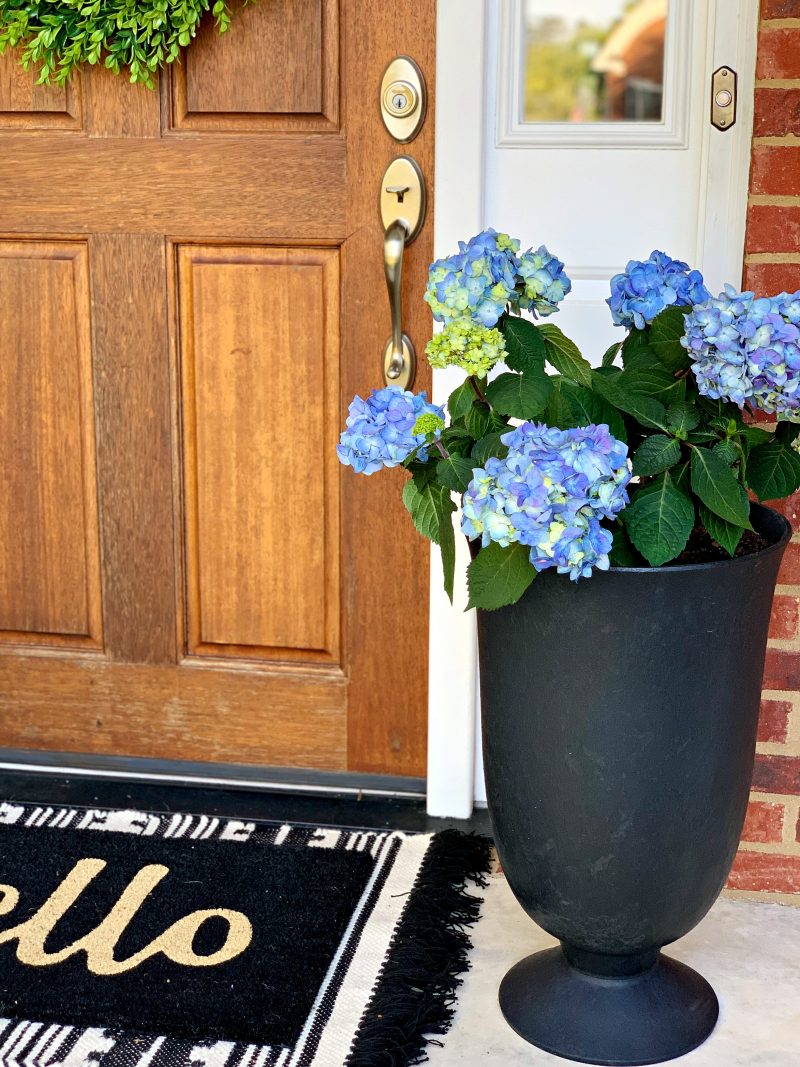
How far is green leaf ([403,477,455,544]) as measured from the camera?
1444 millimetres

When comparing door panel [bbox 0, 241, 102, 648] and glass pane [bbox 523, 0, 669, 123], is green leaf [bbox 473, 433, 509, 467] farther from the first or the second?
door panel [bbox 0, 241, 102, 648]

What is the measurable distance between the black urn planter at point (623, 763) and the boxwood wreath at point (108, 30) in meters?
1.15

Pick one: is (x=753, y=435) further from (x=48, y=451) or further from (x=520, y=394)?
(x=48, y=451)

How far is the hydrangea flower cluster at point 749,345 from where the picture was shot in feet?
4.43

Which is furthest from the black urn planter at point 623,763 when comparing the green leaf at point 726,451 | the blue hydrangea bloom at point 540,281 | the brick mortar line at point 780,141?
the brick mortar line at point 780,141

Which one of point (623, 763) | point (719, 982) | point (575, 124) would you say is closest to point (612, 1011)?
point (719, 982)

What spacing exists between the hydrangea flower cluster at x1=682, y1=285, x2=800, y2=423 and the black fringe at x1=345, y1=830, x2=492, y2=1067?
0.89 meters

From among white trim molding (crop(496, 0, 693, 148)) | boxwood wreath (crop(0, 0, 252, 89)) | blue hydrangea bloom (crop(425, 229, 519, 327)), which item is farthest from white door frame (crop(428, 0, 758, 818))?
blue hydrangea bloom (crop(425, 229, 519, 327))

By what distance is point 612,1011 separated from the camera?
161cm

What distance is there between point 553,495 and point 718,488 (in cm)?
25

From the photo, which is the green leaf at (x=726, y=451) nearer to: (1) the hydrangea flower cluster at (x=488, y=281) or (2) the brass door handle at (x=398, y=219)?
(1) the hydrangea flower cluster at (x=488, y=281)

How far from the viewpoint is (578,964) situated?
1.63m

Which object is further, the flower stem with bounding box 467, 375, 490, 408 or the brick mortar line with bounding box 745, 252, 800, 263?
the brick mortar line with bounding box 745, 252, 800, 263

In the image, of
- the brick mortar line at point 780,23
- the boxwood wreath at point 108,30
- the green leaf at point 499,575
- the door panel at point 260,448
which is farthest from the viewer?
the door panel at point 260,448
